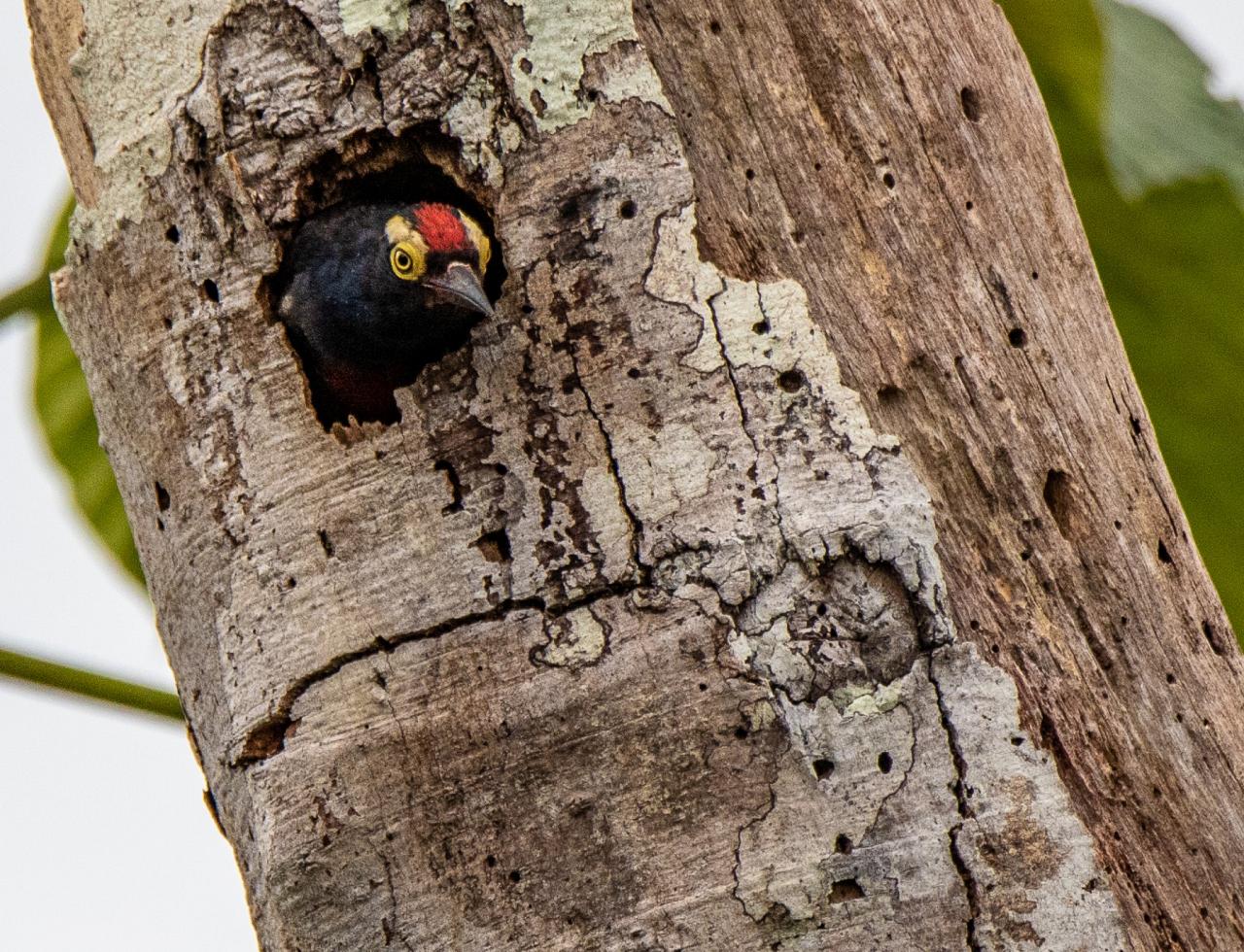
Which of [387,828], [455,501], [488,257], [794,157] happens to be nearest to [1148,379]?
[794,157]


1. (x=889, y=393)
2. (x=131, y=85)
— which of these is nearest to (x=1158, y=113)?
(x=889, y=393)

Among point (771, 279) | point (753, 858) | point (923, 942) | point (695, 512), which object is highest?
point (771, 279)

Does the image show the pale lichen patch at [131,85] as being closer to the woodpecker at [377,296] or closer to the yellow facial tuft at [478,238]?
the woodpecker at [377,296]

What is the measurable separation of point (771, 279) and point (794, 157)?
0.24 m

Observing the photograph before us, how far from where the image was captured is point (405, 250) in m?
3.35

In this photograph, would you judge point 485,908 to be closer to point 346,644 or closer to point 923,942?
point 346,644

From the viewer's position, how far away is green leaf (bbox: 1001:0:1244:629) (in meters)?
3.29

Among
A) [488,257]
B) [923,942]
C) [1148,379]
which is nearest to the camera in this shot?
[923,942]

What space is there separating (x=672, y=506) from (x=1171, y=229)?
1898 mm

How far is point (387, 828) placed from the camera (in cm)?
242

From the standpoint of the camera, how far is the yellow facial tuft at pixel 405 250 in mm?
3207

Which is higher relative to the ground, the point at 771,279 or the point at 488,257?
the point at 488,257

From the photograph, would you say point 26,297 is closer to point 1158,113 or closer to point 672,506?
point 672,506

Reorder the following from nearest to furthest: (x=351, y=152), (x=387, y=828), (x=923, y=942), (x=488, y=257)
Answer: (x=923, y=942)
(x=387, y=828)
(x=351, y=152)
(x=488, y=257)
